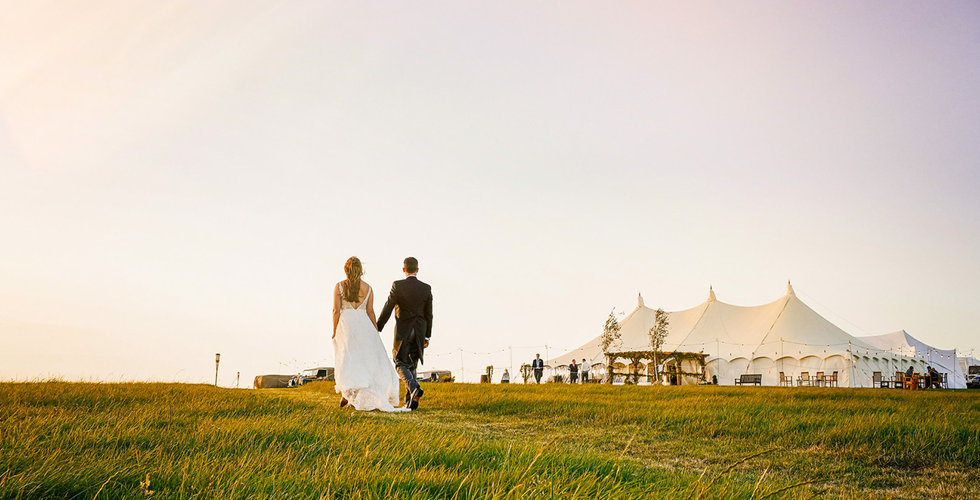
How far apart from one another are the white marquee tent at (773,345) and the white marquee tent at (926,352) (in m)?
1.50

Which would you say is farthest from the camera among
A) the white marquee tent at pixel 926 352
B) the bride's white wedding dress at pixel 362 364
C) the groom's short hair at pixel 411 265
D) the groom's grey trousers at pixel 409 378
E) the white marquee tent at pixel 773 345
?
the white marquee tent at pixel 926 352

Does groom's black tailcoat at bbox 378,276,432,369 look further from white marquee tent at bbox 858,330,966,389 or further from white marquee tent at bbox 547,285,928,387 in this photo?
white marquee tent at bbox 858,330,966,389

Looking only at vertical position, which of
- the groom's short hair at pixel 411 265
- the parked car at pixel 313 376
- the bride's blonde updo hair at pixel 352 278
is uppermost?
the groom's short hair at pixel 411 265

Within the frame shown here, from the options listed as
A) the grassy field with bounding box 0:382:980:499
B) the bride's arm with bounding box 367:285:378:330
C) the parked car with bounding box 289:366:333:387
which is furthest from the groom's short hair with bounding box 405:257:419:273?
the parked car with bounding box 289:366:333:387

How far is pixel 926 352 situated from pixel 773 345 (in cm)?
1163

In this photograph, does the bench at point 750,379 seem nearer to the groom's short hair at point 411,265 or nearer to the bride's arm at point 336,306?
the groom's short hair at point 411,265

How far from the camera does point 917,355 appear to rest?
3850 cm

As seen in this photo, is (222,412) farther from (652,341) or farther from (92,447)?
(652,341)

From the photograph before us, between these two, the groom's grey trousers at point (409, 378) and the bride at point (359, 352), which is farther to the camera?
the groom's grey trousers at point (409, 378)

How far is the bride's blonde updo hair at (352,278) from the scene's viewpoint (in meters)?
7.81

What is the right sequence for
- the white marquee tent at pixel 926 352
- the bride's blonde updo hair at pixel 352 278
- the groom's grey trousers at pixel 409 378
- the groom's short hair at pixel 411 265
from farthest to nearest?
the white marquee tent at pixel 926 352 < the groom's short hair at pixel 411 265 < the groom's grey trousers at pixel 409 378 < the bride's blonde updo hair at pixel 352 278

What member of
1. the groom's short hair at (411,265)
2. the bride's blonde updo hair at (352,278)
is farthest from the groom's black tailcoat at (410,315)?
the bride's blonde updo hair at (352,278)

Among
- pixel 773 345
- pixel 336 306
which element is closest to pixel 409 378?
pixel 336 306

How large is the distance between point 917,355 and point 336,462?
45.7 meters
